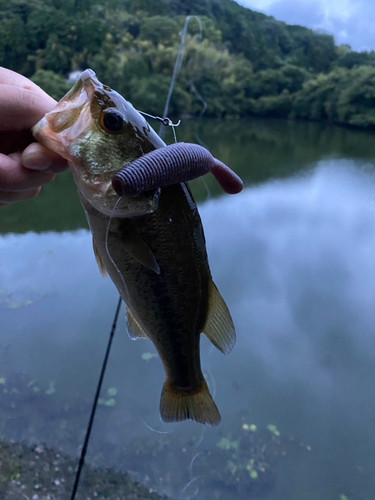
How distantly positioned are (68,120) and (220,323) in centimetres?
64

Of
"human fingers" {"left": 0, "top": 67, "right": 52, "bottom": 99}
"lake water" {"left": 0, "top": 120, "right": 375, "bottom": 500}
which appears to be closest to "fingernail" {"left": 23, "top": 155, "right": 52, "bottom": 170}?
"human fingers" {"left": 0, "top": 67, "right": 52, "bottom": 99}

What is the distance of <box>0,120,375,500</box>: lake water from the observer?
269cm

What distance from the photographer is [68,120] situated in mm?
798

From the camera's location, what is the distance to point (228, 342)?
974 mm

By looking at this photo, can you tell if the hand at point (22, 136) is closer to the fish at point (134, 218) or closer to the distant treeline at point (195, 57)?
the fish at point (134, 218)

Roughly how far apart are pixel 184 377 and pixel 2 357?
2.97 metres

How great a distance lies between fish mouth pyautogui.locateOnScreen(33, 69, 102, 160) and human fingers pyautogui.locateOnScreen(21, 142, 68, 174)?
0.08 feet

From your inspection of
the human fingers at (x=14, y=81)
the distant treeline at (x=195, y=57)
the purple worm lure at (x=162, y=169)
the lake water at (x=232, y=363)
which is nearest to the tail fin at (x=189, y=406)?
the purple worm lure at (x=162, y=169)

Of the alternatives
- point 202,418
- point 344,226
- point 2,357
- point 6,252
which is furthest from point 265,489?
point 344,226

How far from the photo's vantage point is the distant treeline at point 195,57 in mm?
5605

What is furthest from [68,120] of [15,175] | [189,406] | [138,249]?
[189,406]

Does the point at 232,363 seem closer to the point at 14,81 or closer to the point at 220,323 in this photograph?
the point at 220,323

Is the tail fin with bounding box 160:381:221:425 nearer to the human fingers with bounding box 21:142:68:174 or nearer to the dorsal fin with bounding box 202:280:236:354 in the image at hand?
the dorsal fin with bounding box 202:280:236:354

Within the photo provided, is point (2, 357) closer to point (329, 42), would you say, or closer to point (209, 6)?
point (209, 6)
